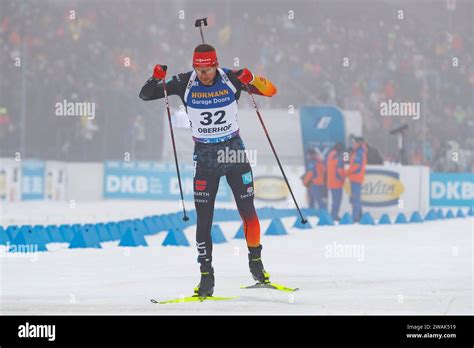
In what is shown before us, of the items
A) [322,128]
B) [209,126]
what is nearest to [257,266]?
[209,126]

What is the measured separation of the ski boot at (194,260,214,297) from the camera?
6.30 meters

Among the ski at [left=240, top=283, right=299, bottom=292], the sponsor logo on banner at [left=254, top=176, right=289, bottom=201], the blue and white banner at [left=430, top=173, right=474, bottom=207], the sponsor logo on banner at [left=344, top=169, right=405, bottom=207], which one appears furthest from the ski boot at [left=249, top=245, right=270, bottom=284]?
the blue and white banner at [left=430, top=173, right=474, bottom=207]

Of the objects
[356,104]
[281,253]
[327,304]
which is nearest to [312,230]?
[281,253]

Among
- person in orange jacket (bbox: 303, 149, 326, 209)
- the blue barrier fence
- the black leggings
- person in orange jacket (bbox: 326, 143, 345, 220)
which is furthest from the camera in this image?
person in orange jacket (bbox: 303, 149, 326, 209)

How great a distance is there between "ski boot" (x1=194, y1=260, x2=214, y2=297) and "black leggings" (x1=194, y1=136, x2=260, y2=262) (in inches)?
→ 2.4

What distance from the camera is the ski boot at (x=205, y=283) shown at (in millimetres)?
6305

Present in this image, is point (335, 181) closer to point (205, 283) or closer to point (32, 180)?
point (32, 180)

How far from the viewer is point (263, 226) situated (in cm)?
1559

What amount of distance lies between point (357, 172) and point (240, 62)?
11.1 m

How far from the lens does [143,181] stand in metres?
24.0

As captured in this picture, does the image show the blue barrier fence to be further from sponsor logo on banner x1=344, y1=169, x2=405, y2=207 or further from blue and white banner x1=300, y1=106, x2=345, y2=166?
blue and white banner x1=300, y1=106, x2=345, y2=166

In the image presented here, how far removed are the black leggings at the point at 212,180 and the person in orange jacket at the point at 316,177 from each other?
12721mm

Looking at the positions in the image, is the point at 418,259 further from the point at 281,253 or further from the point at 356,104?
the point at 356,104

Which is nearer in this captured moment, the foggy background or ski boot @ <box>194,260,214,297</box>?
ski boot @ <box>194,260,214,297</box>
